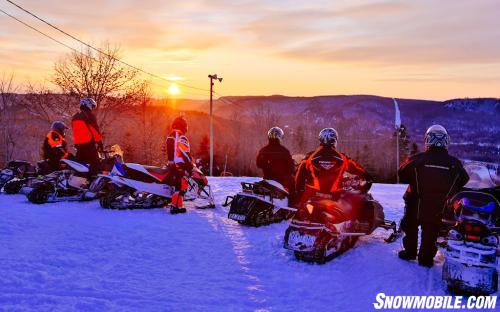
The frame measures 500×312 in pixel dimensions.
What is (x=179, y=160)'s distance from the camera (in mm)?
9203

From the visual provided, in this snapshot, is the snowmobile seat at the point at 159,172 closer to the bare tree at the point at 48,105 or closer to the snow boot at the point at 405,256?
the snow boot at the point at 405,256

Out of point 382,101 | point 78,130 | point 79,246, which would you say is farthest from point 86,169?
point 382,101

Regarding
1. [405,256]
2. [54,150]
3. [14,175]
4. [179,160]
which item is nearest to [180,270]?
[405,256]

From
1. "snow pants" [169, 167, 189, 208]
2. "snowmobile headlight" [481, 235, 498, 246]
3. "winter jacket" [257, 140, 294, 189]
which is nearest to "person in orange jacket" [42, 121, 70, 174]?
"snow pants" [169, 167, 189, 208]

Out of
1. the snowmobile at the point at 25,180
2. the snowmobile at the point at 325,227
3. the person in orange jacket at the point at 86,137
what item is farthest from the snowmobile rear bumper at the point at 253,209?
the snowmobile at the point at 25,180

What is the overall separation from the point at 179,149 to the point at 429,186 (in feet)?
16.8

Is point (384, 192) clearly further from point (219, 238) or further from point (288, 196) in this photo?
point (219, 238)

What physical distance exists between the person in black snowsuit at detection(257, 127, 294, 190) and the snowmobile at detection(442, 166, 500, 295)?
12.7 feet

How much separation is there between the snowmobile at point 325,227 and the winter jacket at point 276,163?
6.19 feet

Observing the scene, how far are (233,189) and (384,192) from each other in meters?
4.64

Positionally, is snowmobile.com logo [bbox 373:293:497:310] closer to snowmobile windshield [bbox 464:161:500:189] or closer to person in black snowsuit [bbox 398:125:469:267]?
person in black snowsuit [bbox 398:125:469:267]

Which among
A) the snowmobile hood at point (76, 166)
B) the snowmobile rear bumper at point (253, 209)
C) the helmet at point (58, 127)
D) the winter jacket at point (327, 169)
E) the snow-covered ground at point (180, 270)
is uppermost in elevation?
the helmet at point (58, 127)

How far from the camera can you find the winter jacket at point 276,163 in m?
8.37

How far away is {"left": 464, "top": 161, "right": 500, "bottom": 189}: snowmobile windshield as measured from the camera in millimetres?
5695
